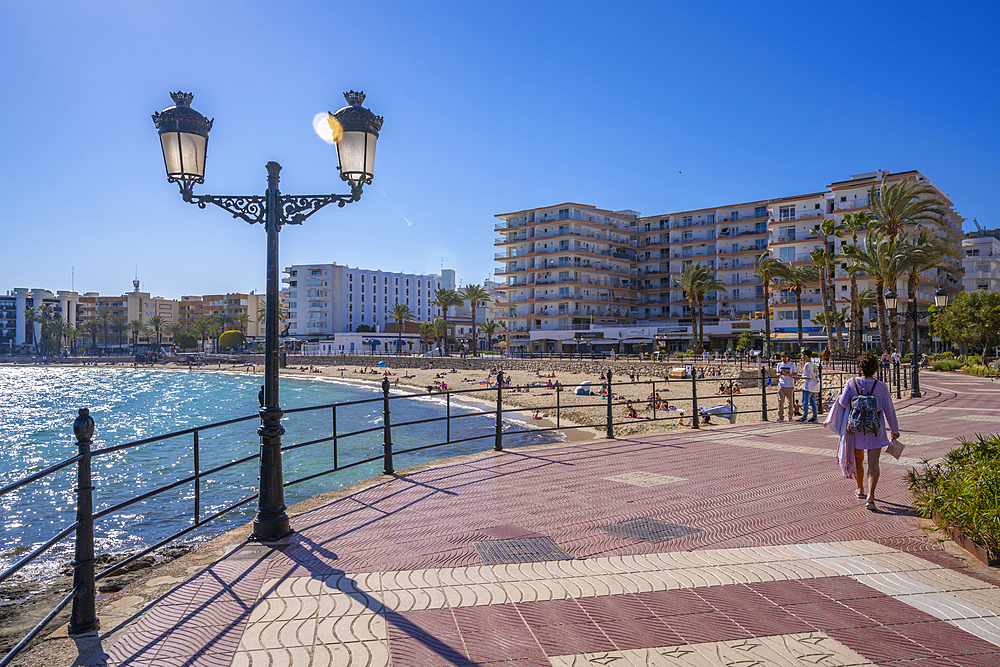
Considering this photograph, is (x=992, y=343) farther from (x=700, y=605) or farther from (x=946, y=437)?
(x=700, y=605)

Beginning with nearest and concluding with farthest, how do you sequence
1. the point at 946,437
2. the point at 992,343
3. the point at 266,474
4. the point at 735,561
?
the point at 735,561 < the point at 266,474 < the point at 946,437 < the point at 992,343

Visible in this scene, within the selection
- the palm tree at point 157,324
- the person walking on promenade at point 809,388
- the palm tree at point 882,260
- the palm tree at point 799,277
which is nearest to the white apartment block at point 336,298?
the palm tree at point 157,324

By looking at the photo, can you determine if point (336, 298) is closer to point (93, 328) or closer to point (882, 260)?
point (93, 328)

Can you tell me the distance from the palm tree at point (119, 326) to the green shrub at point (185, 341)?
24.2m

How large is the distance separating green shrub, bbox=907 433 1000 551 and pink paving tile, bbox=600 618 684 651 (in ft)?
9.86

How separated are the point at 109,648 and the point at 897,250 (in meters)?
44.4

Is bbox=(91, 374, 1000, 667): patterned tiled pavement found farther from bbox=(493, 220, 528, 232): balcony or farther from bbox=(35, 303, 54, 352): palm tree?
bbox=(35, 303, 54, 352): palm tree

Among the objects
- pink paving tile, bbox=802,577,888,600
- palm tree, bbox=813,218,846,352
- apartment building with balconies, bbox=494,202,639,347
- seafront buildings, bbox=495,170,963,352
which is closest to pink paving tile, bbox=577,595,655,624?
pink paving tile, bbox=802,577,888,600

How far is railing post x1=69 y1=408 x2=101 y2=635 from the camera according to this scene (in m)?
3.94

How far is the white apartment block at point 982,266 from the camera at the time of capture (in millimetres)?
77688

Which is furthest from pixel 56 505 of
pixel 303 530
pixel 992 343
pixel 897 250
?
pixel 992 343

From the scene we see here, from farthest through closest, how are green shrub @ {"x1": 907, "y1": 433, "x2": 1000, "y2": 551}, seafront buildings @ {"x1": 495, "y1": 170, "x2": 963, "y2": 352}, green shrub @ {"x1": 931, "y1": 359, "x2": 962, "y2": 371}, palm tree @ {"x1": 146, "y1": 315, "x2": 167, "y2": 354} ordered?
palm tree @ {"x1": 146, "y1": 315, "x2": 167, "y2": 354} < seafront buildings @ {"x1": 495, "y1": 170, "x2": 963, "y2": 352} < green shrub @ {"x1": 931, "y1": 359, "x2": 962, "y2": 371} < green shrub @ {"x1": 907, "y1": 433, "x2": 1000, "y2": 551}

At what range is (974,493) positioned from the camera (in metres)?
5.16

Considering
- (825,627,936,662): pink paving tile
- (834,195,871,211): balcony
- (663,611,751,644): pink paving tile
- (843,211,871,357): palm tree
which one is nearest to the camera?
(825,627,936,662): pink paving tile
